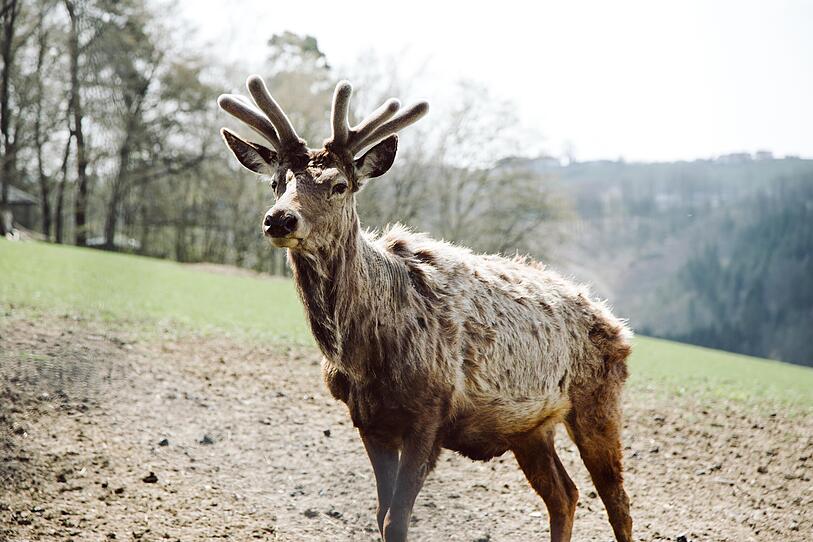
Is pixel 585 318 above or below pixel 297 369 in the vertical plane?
above

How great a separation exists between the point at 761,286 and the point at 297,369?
4058 centimetres

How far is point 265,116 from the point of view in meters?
4.70

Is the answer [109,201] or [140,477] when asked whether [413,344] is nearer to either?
[140,477]

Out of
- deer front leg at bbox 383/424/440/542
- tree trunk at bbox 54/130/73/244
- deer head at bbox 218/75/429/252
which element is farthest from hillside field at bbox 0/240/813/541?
tree trunk at bbox 54/130/73/244

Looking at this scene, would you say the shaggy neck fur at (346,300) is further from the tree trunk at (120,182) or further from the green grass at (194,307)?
the tree trunk at (120,182)

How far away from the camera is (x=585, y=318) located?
229 inches

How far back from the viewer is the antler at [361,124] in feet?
14.6

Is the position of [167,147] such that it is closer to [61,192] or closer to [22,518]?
[61,192]

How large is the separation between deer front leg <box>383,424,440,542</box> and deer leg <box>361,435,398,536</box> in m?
0.15

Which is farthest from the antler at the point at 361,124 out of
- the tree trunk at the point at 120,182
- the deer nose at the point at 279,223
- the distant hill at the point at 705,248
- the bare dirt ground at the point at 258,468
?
the distant hill at the point at 705,248

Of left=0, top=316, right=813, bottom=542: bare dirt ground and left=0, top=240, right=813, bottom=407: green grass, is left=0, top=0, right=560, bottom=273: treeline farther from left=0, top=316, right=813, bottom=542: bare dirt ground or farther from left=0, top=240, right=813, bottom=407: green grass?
left=0, top=316, right=813, bottom=542: bare dirt ground

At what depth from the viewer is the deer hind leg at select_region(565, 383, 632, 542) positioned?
559 centimetres

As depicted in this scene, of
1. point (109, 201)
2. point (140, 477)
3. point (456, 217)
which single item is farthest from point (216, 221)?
point (140, 477)

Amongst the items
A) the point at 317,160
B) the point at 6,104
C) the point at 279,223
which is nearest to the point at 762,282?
the point at 6,104
